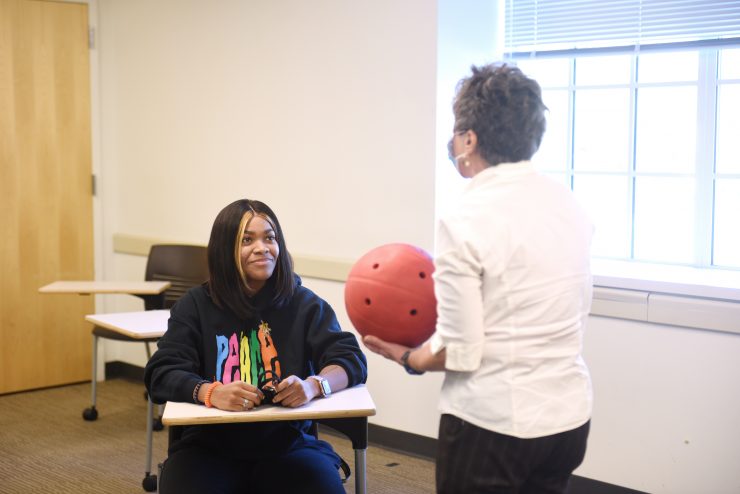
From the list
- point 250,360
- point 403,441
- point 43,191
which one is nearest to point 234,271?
point 250,360

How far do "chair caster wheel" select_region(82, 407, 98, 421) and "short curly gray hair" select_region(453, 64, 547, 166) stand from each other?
368 cm

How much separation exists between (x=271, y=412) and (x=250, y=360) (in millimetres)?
384

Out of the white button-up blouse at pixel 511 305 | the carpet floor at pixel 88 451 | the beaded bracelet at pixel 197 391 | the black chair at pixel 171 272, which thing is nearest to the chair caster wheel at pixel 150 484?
the carpet floor at pixel 88 451

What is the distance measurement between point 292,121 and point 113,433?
6.34 ft

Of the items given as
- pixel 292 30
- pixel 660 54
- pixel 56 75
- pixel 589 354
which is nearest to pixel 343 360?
pixel 589 354

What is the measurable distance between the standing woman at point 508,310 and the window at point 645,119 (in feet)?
6.87

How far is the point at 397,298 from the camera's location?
201cm

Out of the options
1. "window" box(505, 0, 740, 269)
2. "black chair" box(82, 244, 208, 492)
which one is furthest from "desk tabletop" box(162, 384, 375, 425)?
"black chair" box(82, 244, 208, 492)

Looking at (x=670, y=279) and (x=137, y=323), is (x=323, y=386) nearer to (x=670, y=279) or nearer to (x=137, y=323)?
(x=137, y=323)

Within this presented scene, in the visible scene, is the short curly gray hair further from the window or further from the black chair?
the black chair

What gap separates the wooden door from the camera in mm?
5312

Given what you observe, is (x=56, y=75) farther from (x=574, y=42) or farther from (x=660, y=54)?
(x=660, y=54)

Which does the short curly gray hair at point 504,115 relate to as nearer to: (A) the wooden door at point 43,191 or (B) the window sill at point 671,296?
(B) the window sill at point 671,296

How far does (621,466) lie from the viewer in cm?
360
